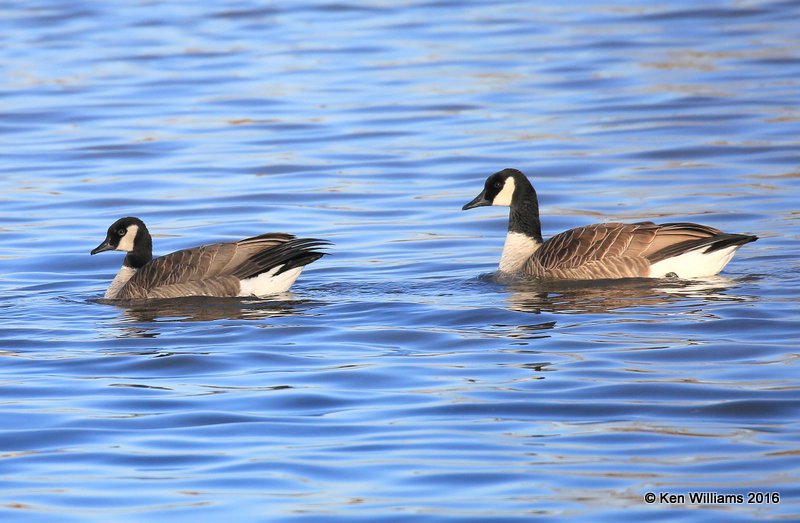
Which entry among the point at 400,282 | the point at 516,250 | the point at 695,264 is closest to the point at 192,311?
the point at 400,282

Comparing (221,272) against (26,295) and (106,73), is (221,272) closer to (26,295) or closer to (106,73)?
(26,295)

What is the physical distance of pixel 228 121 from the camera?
24500mm

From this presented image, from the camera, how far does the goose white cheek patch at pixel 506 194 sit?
15625mm

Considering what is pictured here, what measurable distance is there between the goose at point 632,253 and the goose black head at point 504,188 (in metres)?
0.81

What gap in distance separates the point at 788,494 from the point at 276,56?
23.7 m

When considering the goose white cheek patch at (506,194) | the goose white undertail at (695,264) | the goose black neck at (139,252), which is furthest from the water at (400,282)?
the goose white cheek patch at (506,194)

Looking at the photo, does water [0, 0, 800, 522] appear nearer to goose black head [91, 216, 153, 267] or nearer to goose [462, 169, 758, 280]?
goose [462, 169, 758, 280]

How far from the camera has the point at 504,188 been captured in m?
15.6

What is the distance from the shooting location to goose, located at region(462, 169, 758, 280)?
45.1ft

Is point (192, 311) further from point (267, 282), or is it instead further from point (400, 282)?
point (400, 282)

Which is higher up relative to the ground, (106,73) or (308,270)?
(106,73)

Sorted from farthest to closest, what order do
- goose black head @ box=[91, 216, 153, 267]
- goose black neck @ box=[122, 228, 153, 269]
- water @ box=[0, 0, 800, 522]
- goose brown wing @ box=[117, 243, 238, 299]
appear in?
1. goose black neck @ box=[122, 228, 153, 269]
2. goose black head @ box=[91, 216, 153, 267]
3. goose brown wing @ box=[117, 243, 238, 299]
4. water @ box=[0, 0, 800, 522]

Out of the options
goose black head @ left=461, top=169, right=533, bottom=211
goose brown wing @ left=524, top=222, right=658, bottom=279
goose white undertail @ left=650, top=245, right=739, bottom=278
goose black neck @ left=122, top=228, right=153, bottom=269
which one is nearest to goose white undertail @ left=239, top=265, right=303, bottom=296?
goose black neck @ left=122, top=228, right=153, bottom=269

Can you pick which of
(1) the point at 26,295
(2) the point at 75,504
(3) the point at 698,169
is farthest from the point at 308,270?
(2) the point at 75,504
